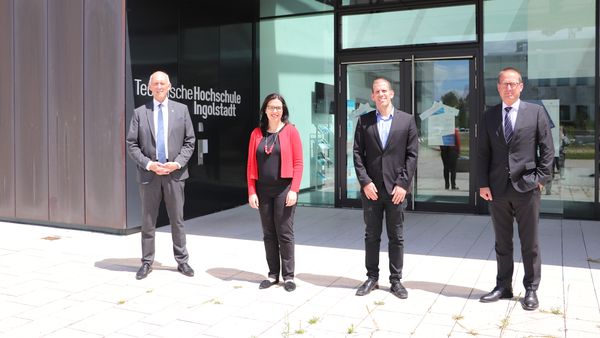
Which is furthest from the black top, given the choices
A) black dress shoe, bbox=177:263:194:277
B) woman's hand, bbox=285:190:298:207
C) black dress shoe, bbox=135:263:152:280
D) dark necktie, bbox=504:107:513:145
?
dark necktie, bbox=504:107:513:145

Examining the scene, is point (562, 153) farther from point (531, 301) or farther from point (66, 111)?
point (66, 111)

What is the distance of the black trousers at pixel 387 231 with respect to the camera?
434 centimetres

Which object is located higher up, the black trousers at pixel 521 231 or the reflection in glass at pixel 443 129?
the reflection in glass at pixel 443 129

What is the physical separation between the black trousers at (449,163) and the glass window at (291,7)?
10.9 feet

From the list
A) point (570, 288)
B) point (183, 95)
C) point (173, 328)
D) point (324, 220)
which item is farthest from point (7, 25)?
point (570, 288)

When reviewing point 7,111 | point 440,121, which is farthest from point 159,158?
point 440,121

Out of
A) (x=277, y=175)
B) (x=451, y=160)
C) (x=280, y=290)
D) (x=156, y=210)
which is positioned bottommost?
(x=280, y=290)

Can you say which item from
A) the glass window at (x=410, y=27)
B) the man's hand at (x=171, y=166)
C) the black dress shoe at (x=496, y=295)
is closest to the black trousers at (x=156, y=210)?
the man's hand at (x=171, y=166)

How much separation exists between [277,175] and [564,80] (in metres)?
5.73

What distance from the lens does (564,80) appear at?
26.6 feet

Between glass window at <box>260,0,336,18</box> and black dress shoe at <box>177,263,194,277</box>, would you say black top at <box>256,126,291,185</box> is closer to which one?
black dress shoe at <box>177,263,194,277</box>

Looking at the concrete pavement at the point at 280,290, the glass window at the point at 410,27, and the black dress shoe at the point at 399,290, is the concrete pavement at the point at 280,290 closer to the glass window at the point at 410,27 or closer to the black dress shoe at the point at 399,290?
the black dress shoe at the point at 399,290

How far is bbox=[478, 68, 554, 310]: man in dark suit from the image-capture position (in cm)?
402

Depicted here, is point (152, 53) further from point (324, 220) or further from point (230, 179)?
point (324, 220)
